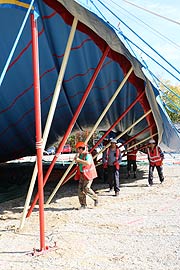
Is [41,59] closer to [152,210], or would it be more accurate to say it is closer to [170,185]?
[152,210]

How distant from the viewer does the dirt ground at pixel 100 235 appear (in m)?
4.09

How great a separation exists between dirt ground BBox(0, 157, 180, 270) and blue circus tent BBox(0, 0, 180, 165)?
230 cm

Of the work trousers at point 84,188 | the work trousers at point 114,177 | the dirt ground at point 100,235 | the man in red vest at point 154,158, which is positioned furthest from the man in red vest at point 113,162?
the work trousers at point 84,188

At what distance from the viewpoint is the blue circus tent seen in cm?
600

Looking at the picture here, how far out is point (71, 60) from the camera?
7.53m

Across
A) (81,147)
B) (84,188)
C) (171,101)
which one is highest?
(171,101)

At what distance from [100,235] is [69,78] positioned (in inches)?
162

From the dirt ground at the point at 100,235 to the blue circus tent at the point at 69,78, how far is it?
230 centimetres

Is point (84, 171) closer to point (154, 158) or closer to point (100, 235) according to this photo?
point (100, 235)

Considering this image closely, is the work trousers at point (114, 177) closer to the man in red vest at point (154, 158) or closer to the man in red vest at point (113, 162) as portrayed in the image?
the man in red vest at point (113, 162)

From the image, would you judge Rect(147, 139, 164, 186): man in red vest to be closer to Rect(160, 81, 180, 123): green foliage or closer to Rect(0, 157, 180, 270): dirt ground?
Rect(160, 81, 180, 123): green foliage

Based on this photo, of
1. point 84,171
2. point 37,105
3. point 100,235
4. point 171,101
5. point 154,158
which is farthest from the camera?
point 154,158

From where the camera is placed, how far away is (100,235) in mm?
5156

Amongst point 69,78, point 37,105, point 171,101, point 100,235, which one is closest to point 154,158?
point 171,101
